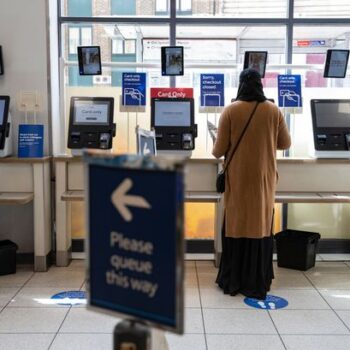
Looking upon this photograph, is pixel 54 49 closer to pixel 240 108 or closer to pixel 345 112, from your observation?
pixel 240 108

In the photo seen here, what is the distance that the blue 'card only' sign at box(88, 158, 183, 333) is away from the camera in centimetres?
138

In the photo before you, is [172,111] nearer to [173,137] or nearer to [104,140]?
[173,137]

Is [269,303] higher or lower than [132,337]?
lower

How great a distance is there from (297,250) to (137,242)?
135 inches

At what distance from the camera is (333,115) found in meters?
4.67

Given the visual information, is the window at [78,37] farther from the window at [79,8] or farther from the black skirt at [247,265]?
the black skirt at [247,265]

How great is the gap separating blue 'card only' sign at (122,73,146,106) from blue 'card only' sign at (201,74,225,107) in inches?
22.6

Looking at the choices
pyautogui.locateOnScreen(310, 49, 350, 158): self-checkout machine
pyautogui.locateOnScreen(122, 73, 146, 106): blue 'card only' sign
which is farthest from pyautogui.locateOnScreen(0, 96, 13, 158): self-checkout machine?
pyautogui.locateOnScreen(310, 49, 350, 158): self-checkout machine

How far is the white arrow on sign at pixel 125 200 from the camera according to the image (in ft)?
4.64

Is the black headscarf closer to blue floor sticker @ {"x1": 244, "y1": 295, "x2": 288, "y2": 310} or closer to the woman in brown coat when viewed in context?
the woman in brown coat

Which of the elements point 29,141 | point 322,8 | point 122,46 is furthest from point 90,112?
point 322,8

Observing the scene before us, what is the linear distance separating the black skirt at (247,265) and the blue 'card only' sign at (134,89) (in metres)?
1.63

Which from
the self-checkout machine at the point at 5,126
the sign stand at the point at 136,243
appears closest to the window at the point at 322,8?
the self-checkout machine at the point at 5,126

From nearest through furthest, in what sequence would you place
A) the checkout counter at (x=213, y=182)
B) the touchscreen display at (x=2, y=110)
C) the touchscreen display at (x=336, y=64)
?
the touchscreen display at (x=2, y=110) < the checkout counter at (x=213, y=182) < the touchscreen display at (x=336, y=64)
